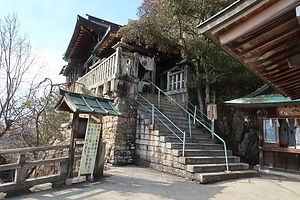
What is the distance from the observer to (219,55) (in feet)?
31.6

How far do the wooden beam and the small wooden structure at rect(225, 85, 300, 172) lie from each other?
20.2ft

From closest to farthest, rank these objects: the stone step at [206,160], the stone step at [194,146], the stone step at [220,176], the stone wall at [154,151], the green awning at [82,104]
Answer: the green awning at [82,104] < the stone step at [220,176] < the stone step at [206,160] < the stone wall at [154,151] < the stone step at [194,146]

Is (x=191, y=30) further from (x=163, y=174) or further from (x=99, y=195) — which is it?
(x=99, y=195)

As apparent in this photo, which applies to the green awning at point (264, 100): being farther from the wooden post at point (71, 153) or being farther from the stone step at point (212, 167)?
the wooden post at point (71, 153)

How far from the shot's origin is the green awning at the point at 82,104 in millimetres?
5703

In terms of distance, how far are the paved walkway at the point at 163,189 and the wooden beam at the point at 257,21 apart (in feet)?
12.5

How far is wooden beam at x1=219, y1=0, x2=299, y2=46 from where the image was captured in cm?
229

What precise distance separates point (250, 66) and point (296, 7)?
1543 mm

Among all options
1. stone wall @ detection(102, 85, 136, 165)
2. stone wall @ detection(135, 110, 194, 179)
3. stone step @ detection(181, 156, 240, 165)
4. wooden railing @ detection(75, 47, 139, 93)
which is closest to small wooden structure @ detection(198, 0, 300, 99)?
stone step @ detection(181, 156, 240, 165)

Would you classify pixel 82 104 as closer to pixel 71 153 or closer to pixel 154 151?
pixel 71 153

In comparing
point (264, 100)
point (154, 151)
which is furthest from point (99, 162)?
point (264, 100)

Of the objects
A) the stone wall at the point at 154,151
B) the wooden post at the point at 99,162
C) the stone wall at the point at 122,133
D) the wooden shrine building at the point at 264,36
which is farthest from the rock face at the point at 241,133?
the wooden post at the point at 99,162

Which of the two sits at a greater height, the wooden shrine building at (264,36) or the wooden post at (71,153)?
the wooden shrine building at (264,36)

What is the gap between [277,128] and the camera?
8.51 m
